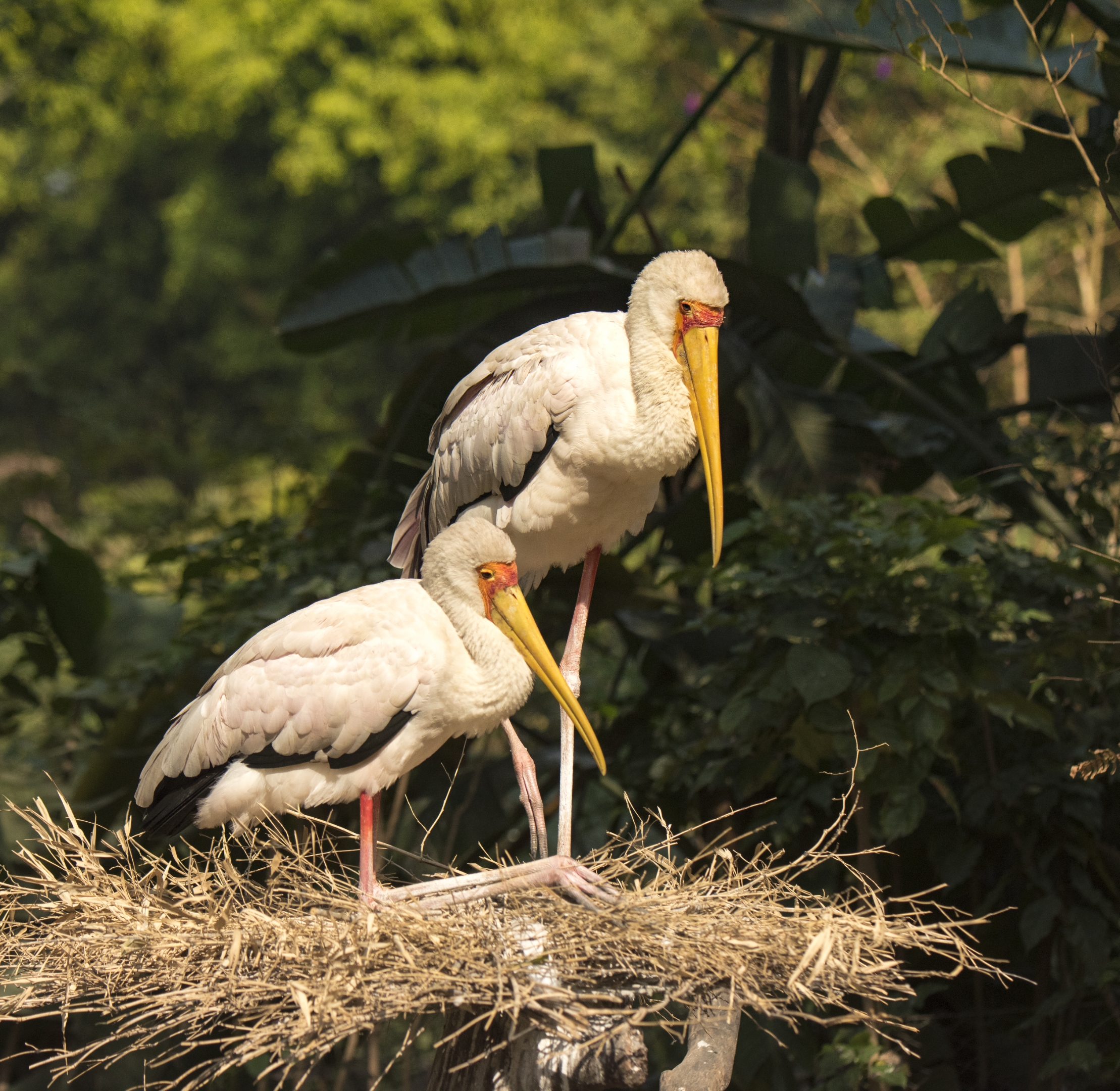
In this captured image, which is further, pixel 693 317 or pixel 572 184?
pixel 572 184

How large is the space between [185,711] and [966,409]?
3.21 metres

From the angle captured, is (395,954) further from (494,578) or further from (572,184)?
(572,184)

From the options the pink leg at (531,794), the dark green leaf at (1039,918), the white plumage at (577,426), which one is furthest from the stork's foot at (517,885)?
the dark green leaf at (1039,918)

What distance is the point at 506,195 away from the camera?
47.5 feet

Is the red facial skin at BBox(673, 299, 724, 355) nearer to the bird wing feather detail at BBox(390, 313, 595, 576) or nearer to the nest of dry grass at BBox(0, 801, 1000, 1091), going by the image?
the bird wing feather detail at BBox(390, 313, 595, 576)

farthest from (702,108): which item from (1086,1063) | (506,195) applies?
(506,195)

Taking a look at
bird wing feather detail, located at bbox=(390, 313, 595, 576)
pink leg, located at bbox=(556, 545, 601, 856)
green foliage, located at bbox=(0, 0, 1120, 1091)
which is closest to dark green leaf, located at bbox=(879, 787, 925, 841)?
green foliage, located at bbox=(0, 0, 1120, 1091)

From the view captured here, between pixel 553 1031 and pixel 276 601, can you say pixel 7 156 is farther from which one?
pixel 553 1031

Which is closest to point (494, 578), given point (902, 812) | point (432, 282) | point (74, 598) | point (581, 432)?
point (581, 432)

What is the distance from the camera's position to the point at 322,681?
2436 mm

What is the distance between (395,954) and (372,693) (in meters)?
0.59

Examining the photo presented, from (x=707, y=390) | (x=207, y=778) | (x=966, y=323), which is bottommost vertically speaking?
(x=966, y=323)

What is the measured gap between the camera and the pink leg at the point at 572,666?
2945 millimetres

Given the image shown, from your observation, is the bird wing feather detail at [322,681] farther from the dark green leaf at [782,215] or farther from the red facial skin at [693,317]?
the dark green leaf at [782,215]
